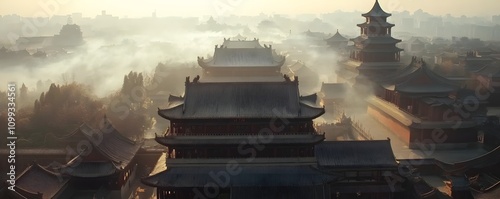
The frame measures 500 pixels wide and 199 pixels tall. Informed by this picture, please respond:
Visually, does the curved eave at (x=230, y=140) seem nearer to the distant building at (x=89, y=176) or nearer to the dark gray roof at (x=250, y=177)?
the dark gray roof at (x=250, y=177)

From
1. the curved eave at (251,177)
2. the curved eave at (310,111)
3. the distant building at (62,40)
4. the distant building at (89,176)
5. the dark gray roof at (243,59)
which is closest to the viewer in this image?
the curved eave at (251,177)

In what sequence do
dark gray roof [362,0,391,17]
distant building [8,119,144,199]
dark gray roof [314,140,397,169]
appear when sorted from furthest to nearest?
dark gray roof [362,0,391,17] < distant building [8,119,144,199] < dark gray roof [314,140,397,169]

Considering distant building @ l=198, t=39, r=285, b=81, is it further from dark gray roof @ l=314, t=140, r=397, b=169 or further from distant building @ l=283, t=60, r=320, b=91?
dark gray roof @ l=314, t=140, r=397, b=169

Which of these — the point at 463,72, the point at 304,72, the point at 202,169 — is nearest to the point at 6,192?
the point at 202,169

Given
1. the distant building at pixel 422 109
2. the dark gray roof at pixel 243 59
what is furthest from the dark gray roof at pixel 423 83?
the dark gray roof at pixel 243 59

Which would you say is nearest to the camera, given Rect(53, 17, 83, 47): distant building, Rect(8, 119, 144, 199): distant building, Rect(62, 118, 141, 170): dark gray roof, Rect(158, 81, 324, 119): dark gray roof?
Rect(158, 81, 324, 119): dark gray roof

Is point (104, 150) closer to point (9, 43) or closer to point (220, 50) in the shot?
point (220, 50)

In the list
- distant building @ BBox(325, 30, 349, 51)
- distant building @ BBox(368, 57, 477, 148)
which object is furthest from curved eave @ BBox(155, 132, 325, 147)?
distant building @ BBox(325, 30, 349, 51)
